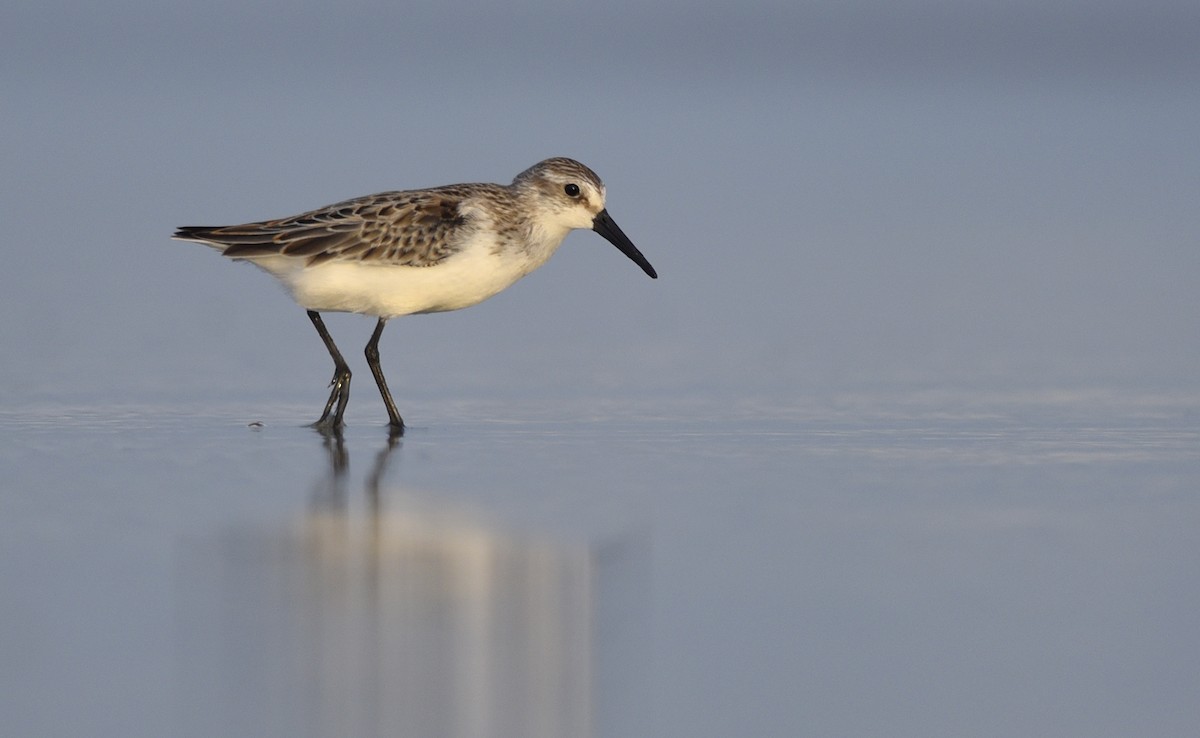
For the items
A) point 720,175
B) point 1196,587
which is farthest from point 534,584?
point 720,175

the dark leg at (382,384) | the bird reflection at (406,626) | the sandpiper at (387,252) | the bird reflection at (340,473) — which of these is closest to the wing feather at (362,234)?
the sandpiper at (387,252)

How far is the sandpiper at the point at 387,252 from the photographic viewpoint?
297 inches

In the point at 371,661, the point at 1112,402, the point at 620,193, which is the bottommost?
the point at 371,661

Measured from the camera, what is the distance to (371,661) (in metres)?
4.06

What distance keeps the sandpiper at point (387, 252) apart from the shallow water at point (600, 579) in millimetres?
619

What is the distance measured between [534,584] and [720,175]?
10443mm

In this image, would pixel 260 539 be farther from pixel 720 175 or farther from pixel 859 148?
pixel 859 148

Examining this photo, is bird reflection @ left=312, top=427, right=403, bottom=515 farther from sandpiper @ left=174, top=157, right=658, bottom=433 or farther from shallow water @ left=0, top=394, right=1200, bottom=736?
sandpiper @ left=174, top=157, right=658, bottom=433

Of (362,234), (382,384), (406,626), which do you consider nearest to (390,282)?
(362,234)

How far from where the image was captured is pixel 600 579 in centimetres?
488

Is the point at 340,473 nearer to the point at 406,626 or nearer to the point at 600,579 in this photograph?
the point at 600,579

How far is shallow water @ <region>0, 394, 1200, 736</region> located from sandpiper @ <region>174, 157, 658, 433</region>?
2.03ft

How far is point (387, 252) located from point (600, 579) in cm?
300

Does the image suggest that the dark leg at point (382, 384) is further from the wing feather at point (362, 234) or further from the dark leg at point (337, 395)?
the wing feather at point (362, 234)
